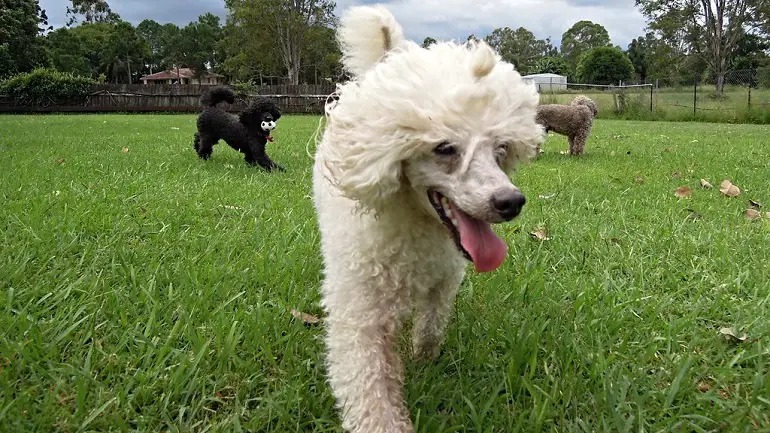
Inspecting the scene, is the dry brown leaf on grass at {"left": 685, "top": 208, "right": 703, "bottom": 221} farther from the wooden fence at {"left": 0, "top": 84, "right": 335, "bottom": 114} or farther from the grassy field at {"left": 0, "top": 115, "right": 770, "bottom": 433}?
the wooden fence at {"left": 0, "top": 84, "right": 335, "bottom": 114}

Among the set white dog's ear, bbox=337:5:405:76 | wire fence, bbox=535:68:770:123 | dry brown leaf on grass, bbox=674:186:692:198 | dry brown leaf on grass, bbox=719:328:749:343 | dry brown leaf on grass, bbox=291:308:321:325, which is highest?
wire fence, bbox=535:68:770:123

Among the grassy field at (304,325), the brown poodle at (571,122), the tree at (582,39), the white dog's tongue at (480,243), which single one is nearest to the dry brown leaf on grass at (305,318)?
the grassy field at (304,325)

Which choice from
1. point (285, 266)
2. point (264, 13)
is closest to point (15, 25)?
point (264, 13)

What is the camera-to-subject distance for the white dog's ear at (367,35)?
9.37 ft

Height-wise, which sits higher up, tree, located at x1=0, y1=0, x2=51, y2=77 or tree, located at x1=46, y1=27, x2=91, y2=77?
tree, located at x1=46, y1=27, x2=91, y2=77

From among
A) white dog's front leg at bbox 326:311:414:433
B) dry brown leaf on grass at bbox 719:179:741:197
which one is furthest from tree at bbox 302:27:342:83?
white dog's front leg at bbox 326:311:414:433

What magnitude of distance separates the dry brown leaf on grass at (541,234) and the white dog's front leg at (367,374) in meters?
1.91

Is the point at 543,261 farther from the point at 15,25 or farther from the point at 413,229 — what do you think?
the point at 15,25

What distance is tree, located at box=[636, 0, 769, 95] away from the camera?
34656 mm

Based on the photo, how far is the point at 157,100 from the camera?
89.5 ft

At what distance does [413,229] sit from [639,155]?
7260 millimetres

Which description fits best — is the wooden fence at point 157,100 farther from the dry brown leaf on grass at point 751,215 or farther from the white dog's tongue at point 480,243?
the white dog's tongue at point 480,243

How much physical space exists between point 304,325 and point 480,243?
103cm

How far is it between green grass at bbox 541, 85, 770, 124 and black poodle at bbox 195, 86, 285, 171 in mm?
14624
